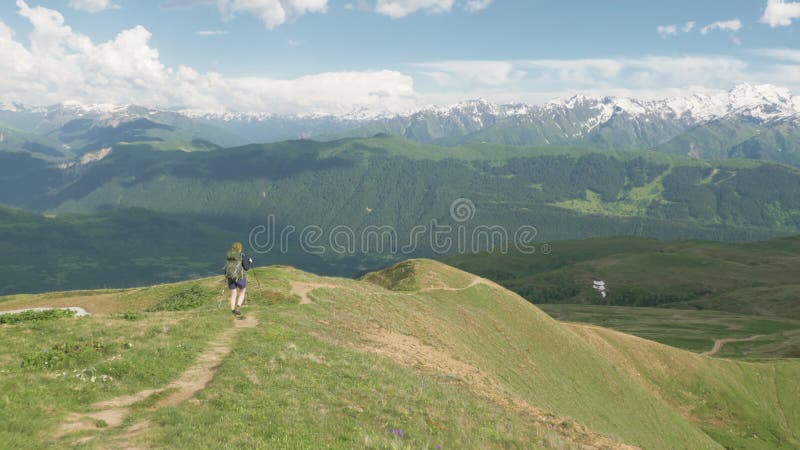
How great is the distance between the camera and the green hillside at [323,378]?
18828 millimetres

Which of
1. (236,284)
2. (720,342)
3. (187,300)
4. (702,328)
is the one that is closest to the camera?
(236,284)

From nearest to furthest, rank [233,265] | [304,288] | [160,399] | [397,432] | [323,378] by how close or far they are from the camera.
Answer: [397,432]
[160,399]
[323,378]
[233,265]
[304,288]

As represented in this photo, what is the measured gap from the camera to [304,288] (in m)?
54.4

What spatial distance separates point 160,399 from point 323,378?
7.94 metres

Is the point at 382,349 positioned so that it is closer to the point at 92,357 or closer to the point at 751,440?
the point at 92,357

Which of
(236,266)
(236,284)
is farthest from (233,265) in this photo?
(236,284)

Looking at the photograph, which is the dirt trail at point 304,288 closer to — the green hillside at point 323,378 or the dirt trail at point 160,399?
the green hillside at point 323,378

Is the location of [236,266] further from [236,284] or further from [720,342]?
[720,342]

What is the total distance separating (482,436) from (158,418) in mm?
13949

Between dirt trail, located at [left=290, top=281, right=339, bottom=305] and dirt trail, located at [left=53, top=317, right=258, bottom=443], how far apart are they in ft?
59.9

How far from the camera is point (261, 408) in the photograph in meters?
20.5

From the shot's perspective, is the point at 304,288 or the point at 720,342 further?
the point at 720,342

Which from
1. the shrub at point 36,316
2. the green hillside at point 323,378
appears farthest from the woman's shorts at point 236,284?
the shrub at point 36,316

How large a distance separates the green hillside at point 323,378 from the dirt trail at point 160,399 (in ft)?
0.34
